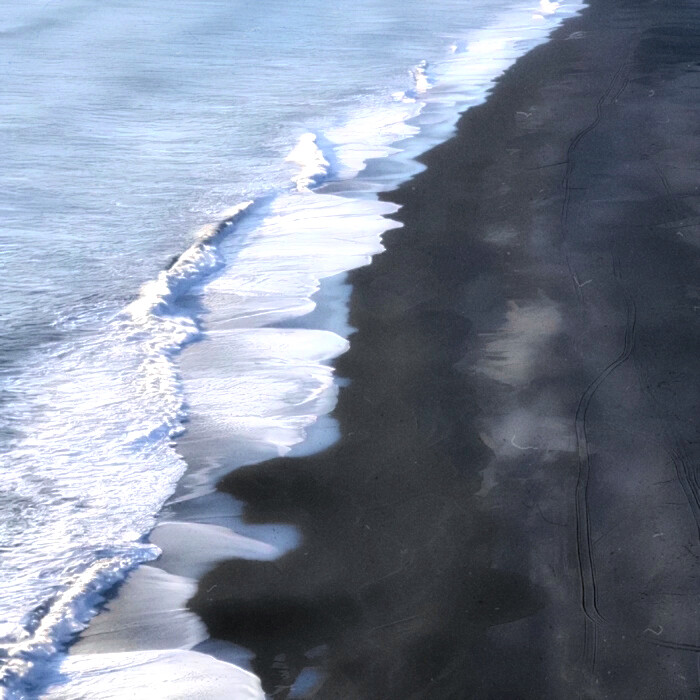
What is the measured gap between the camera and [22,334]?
7582 millimetres

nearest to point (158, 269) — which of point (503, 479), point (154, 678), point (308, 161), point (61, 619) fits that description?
point (308, 161)

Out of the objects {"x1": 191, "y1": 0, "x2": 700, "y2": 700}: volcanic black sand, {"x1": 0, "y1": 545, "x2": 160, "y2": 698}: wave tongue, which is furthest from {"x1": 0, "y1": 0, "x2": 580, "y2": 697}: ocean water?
{"x1": 191, "y1": 0, "x2": 700, "y2": 700}: volcanic black sand

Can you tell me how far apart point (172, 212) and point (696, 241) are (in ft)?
17.5

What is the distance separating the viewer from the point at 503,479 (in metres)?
5.41

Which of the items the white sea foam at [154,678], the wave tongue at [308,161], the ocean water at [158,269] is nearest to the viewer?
the white sea foam at [154,678]

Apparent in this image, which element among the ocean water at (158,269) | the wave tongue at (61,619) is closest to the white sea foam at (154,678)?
the ocean water at (158,269)

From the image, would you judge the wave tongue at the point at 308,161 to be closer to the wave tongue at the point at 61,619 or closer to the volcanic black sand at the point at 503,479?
the volcanic black sand at the point at 503,479

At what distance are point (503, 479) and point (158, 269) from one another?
4.59 m

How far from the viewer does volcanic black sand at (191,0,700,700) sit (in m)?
4.27

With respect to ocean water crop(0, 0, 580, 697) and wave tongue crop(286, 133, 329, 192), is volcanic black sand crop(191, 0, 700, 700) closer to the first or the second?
ocean water crop(0, 0, 580, 697)

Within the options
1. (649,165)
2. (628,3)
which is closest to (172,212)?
(649,165)

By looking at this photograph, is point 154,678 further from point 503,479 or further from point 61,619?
point 503,479

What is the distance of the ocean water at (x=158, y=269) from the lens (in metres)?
5.06

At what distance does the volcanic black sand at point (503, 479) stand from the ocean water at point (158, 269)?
0.32 meters
